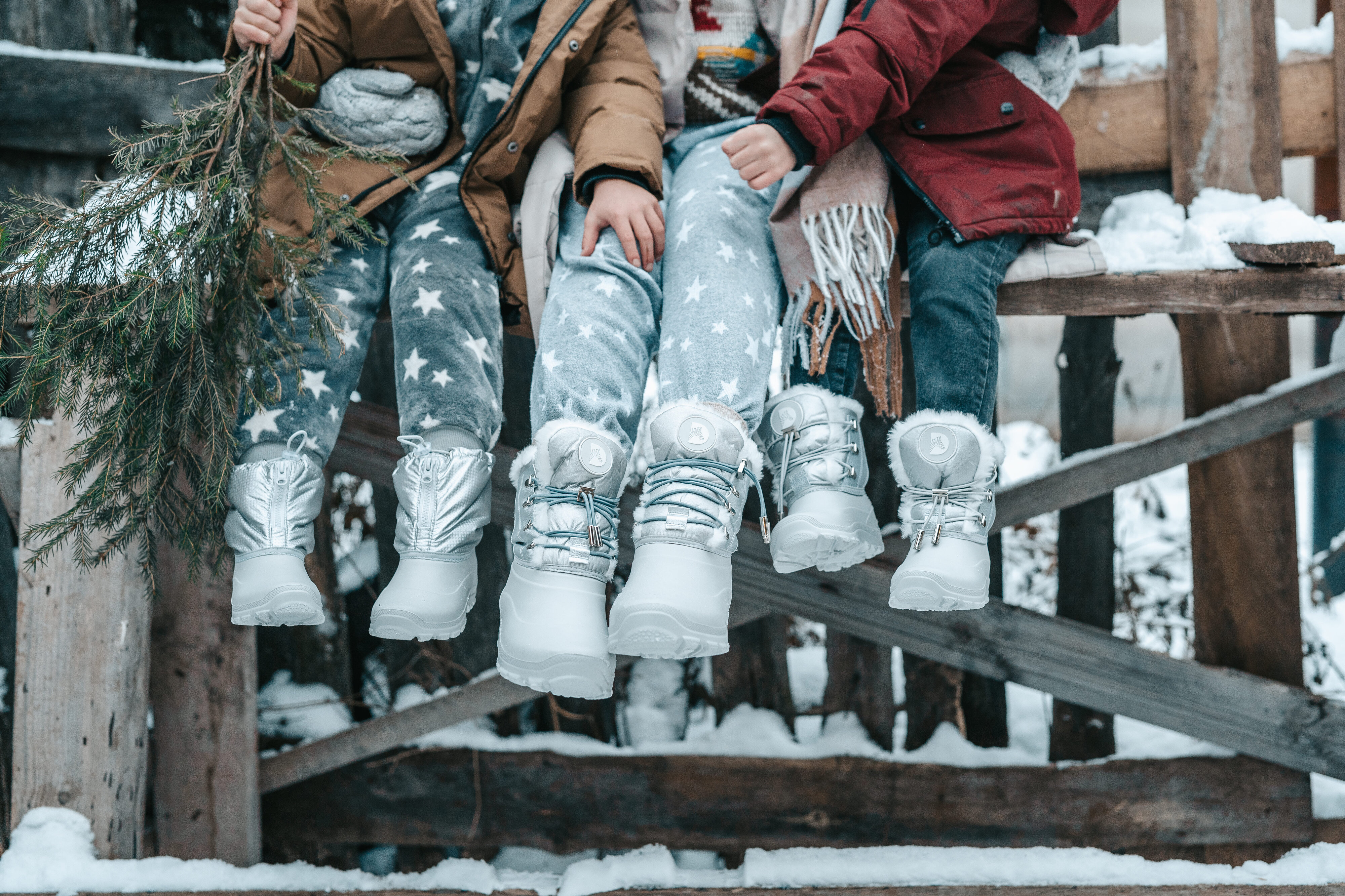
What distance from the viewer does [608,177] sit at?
4.74 ft

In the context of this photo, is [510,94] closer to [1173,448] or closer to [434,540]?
[434,540]

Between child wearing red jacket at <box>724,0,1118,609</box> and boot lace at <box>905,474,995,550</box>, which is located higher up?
child wearing red jacket at <box>724,0,1118,609</box>

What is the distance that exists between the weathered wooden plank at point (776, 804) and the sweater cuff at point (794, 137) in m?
1.43

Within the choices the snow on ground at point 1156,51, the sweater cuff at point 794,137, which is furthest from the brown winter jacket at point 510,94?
the snow on ground at point 1156,51

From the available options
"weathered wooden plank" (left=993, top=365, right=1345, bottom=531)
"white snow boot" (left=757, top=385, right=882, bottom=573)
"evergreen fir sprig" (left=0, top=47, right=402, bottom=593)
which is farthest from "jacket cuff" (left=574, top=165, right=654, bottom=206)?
"weathered wooden plank" (left=993, top=365, right=1345, bottom=531)

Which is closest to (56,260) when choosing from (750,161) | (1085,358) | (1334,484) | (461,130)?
(461,130)

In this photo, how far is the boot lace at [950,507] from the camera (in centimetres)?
131

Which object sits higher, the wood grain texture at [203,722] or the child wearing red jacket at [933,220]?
the child wearing red jacket at [933,220]

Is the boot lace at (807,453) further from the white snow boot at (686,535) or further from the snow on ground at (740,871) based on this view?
the snow on ground at (740,871)

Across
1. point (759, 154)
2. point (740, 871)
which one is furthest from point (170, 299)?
point (740, 871)

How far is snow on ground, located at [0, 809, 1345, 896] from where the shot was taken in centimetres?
162

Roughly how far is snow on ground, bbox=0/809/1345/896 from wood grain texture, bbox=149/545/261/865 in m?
0.14

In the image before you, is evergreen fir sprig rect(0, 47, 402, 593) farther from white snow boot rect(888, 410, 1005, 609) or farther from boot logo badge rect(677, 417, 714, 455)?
white snow boot rect(888, 410, 1005, 609)

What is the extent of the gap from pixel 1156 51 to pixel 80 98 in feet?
8.19
